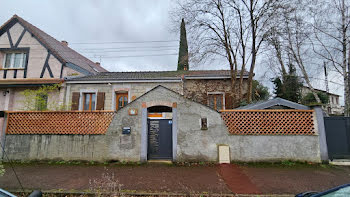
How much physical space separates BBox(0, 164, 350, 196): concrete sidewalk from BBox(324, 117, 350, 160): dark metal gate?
658 mm

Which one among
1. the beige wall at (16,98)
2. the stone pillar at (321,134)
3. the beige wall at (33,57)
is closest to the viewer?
the stone pillar at (321,134)

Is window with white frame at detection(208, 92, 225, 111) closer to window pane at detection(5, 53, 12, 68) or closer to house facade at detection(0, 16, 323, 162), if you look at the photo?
house facade at detection(0, 16, 323, 162)

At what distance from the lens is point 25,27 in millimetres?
12000

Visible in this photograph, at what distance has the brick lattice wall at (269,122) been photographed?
21.9 ft

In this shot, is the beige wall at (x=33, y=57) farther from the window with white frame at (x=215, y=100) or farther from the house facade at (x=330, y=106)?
the house facade at (x=330, y=106)

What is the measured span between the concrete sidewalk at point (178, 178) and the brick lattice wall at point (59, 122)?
1377mm

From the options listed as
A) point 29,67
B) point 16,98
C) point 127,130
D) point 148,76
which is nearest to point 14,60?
point 29,67

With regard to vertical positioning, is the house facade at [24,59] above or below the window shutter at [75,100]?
above

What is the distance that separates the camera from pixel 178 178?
5.07 m

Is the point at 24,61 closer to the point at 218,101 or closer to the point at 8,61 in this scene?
the point at 8,61

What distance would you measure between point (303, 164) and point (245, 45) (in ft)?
22.8

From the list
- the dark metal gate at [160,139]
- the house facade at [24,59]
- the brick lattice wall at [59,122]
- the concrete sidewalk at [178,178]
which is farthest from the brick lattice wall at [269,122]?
the house facade at [24,59]

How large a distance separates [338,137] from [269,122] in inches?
110

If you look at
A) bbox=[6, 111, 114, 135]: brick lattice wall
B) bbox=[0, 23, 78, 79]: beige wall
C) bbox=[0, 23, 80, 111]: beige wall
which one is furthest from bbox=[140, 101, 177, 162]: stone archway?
bbox=[0, 23, 78, 79]: beige wall
